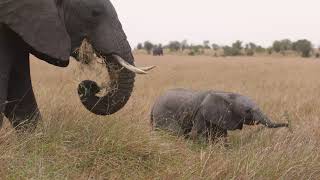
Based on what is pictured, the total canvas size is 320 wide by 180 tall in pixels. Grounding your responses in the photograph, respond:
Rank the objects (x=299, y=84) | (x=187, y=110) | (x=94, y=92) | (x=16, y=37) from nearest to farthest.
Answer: (x=16, y=37) < (x=94, y=92) < (x=187, y=110) < (x=299, y=84)

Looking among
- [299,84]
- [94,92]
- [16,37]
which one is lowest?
[299,84]

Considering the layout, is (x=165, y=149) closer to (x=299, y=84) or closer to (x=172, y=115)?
(x=172, y=115)

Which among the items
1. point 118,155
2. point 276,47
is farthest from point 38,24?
point 276,47

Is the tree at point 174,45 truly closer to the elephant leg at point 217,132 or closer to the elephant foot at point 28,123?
the elephant leg at point 217,132

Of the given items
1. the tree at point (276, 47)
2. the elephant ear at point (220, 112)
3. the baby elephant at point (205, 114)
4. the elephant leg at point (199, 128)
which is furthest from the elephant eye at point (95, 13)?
the tree at point (276, 47)

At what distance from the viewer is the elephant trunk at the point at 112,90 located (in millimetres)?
4973

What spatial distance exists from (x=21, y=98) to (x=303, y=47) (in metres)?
52.3

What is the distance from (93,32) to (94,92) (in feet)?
1.59

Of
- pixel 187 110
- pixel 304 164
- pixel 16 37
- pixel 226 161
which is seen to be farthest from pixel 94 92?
pixel 187 110

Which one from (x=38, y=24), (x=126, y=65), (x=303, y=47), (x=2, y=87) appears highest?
(x=38, y=24)

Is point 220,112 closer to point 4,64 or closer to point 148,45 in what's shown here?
point 4,64

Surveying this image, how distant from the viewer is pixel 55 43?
15.7 ft

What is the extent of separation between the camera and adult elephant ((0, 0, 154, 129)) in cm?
473

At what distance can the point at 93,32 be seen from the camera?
16.7 ft
